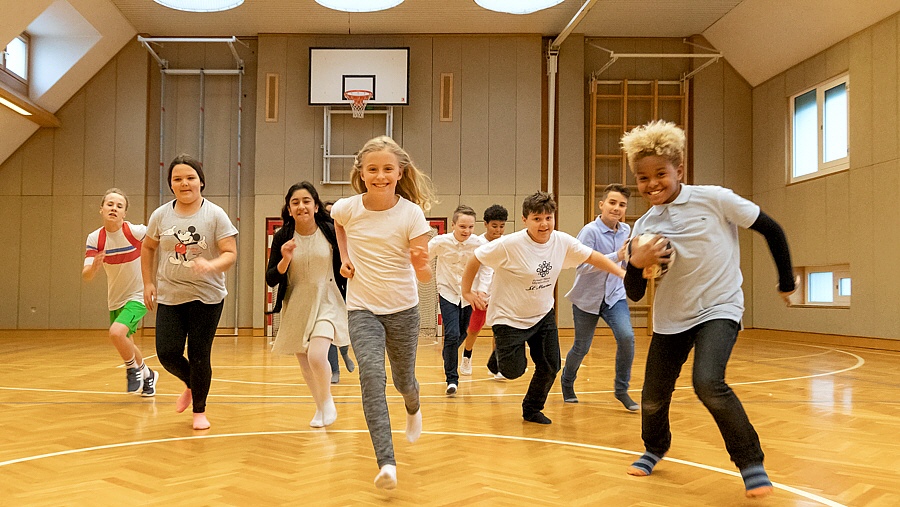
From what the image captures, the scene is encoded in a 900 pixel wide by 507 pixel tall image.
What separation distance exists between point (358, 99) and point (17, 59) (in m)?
5.88

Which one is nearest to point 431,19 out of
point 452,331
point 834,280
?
point 834,280

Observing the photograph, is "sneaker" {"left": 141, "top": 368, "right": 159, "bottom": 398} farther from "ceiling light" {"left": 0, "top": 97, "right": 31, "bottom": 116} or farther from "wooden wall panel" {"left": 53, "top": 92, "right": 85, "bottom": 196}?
"wooden wall panel" {"left": 53, "top": 92, "right": 85, "bottom": 196}

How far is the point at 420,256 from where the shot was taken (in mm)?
3150

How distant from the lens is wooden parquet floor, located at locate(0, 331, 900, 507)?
9.41ft

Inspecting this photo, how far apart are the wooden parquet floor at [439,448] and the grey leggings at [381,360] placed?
0.80 feet

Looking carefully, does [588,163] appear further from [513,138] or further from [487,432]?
[487,432]

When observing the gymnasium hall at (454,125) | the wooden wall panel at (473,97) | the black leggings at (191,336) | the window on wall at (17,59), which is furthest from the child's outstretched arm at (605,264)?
the window on wall at (17,59)

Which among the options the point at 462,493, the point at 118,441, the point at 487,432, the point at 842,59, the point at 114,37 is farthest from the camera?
the point at 114,37

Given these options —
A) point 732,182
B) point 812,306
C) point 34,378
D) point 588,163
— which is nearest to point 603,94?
point 588,163

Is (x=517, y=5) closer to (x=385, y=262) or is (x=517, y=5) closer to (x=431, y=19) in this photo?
(x=431, y=19)

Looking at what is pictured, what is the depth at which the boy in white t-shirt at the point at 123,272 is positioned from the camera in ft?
18.1

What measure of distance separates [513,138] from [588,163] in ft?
4.99

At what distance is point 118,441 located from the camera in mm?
3887

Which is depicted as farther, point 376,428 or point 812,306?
point 812,306
